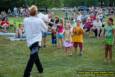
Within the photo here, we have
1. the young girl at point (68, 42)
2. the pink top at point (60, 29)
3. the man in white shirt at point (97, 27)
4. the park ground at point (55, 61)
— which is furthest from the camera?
the man in white shirt at point (97, 27)

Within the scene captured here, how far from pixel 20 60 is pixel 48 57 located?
144cm

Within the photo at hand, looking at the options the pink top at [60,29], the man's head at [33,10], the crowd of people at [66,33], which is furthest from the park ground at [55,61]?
the man's head at [33,10]

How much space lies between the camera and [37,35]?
1145cm

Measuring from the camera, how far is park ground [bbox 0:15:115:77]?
13117 mm

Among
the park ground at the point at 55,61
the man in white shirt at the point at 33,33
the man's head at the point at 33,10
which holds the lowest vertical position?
the park ground at the point at 55,61

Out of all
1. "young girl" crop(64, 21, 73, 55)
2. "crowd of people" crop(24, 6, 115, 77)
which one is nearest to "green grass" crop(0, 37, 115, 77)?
"young girl" crop(64, 21, 73, 55)

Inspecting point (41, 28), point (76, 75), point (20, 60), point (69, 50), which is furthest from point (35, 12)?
point (69, 50)

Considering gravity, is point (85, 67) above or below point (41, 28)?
below

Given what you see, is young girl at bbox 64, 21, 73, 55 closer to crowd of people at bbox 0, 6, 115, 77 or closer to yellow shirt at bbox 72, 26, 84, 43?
crowd of people at bbox 0, 6, 115, 77

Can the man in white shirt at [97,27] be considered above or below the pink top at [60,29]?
below

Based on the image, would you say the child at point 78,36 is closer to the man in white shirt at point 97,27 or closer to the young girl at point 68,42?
the young girl at point 68,42

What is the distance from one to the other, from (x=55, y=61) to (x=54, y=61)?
4 centimetres

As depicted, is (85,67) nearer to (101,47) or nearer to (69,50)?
(69,50)

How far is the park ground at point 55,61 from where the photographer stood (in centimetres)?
1312
